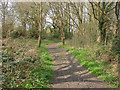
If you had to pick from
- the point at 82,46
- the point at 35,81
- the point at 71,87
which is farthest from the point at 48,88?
the point at 82,46

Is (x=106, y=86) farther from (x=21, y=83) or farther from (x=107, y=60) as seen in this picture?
(x=21, y=83)

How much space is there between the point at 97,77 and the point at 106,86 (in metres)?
0.89

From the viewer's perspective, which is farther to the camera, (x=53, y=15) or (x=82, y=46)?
(x=53, y=15)

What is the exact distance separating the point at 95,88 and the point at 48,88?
1.71m

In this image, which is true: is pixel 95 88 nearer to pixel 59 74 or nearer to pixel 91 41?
pixel 59 74

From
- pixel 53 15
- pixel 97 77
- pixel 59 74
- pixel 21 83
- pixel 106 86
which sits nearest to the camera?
pixel 21 83

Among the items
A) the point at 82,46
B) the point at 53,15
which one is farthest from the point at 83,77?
the point at 53,15

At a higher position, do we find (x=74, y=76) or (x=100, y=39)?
(x=100, y=39)

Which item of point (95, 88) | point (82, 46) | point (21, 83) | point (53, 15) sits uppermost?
point (53, 15)

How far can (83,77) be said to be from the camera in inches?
213

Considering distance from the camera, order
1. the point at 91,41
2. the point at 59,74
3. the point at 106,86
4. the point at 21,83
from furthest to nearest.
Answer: the point at 91,41, the point at 59,74, the point at 106,86, the point at 21,83

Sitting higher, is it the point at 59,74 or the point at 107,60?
the point at 107,60

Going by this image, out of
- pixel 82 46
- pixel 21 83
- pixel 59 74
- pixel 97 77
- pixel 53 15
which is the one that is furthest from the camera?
pixel 53 15

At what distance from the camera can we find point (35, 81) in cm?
448
